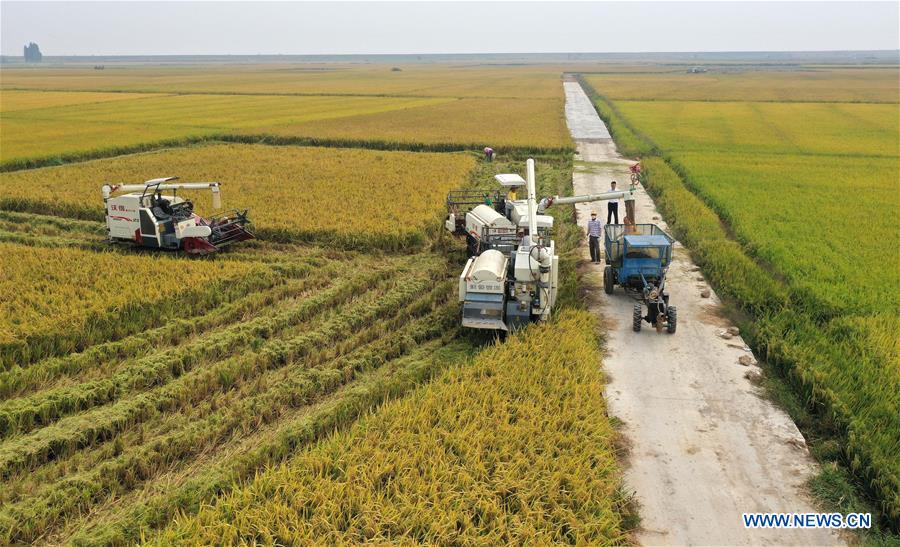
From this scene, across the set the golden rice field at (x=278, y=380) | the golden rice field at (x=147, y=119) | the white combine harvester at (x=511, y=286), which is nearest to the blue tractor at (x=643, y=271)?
the golden rice field at (x=278, y=380)

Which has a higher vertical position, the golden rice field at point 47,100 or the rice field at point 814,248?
the golden rice field at point 47,100

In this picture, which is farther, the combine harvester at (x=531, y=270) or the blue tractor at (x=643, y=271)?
the blue tractor at (x=643, y=271)

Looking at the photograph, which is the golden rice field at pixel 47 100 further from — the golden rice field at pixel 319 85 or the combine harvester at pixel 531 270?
the combine harvester at pixel 531 270

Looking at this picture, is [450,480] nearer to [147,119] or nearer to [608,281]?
[608,281]

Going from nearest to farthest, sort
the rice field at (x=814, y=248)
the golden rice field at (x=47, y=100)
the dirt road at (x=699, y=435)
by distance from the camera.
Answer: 1. the dirt road at (x=699, y=435)
2. the rice field at (x=814, y=248)
3. the golden rice field at (x=47, y=100)

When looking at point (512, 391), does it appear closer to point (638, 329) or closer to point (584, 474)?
point (584, 474)

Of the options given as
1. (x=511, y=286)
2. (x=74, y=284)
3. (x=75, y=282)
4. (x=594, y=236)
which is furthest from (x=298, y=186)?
(x=511, y=286)
